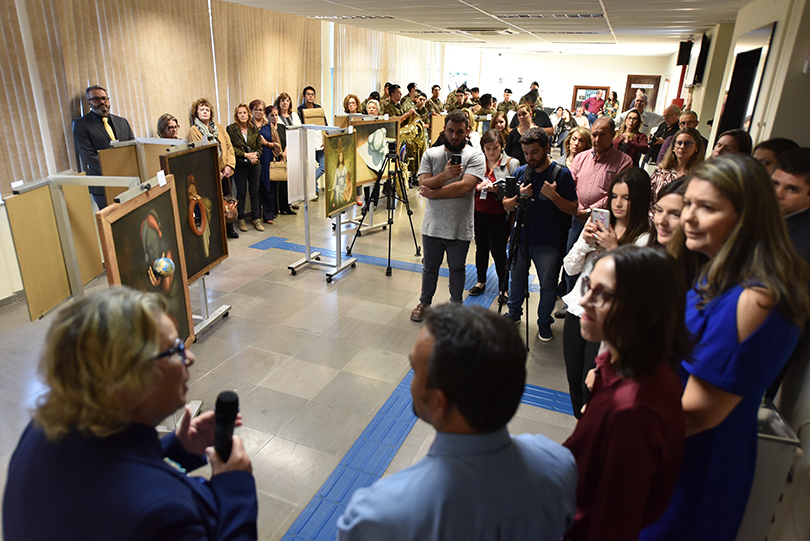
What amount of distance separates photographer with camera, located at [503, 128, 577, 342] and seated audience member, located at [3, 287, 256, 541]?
2.78 metres

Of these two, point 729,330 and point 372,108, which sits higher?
point 372,108

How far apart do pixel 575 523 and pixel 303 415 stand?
82.0 inches

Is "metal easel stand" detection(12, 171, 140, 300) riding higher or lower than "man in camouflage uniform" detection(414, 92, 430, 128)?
lower

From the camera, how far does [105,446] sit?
875 millimetres

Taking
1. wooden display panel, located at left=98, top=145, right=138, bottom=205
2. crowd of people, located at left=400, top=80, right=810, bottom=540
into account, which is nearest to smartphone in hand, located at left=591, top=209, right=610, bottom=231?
crowd of people, located at left=400, top=80, right=810, bottom=540

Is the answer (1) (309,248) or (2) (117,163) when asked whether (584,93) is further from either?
(2) (117,163)

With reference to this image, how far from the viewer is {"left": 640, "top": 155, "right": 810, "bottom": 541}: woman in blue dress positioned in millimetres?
1237

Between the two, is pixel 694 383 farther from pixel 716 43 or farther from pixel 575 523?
pixel 716 43

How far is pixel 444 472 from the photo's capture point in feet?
2.64

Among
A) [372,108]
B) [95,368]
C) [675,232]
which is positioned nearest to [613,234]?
[675,232]

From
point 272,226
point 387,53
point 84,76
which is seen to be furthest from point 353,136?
point 387,53

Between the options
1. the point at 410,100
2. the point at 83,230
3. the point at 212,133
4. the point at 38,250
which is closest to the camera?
the point at 38,250

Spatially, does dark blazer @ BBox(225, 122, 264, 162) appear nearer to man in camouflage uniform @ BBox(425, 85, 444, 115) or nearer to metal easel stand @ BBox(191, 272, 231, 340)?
metal easel stand @ BBox(191, 272, 231, 340)

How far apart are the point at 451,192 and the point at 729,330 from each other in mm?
2486
